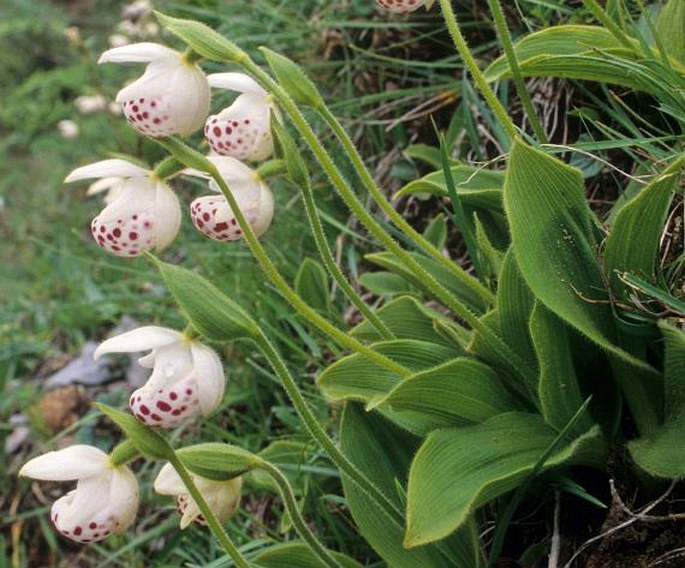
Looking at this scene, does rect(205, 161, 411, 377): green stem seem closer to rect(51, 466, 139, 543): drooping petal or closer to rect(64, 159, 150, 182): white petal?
rect(64, 159, 150, 182): white petal

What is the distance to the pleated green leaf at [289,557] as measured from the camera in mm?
1515

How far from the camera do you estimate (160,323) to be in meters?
2.66

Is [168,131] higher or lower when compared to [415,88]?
higher

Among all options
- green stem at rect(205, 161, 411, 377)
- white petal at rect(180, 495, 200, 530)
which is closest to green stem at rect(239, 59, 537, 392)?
green stem at rect(205, 161, 411, 377)

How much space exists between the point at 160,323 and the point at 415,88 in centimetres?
90

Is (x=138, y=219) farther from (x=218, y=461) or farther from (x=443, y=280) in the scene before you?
(x=443, y=280)

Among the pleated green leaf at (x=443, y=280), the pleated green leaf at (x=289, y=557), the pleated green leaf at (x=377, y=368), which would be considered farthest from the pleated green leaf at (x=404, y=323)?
the pleated green leaf at (x=289, y=557)

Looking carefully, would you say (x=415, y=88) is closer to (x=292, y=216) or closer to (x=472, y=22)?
(x=472, y=22)

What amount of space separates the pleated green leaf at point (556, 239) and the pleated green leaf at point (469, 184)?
253 mm

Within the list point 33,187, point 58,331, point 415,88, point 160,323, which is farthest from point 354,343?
point 33,187

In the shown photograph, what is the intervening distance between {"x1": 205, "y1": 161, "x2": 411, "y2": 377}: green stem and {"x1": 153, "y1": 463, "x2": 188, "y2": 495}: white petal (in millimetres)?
289

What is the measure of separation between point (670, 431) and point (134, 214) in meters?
0.78

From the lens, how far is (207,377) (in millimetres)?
1299

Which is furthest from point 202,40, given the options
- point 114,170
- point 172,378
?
point 172,378
